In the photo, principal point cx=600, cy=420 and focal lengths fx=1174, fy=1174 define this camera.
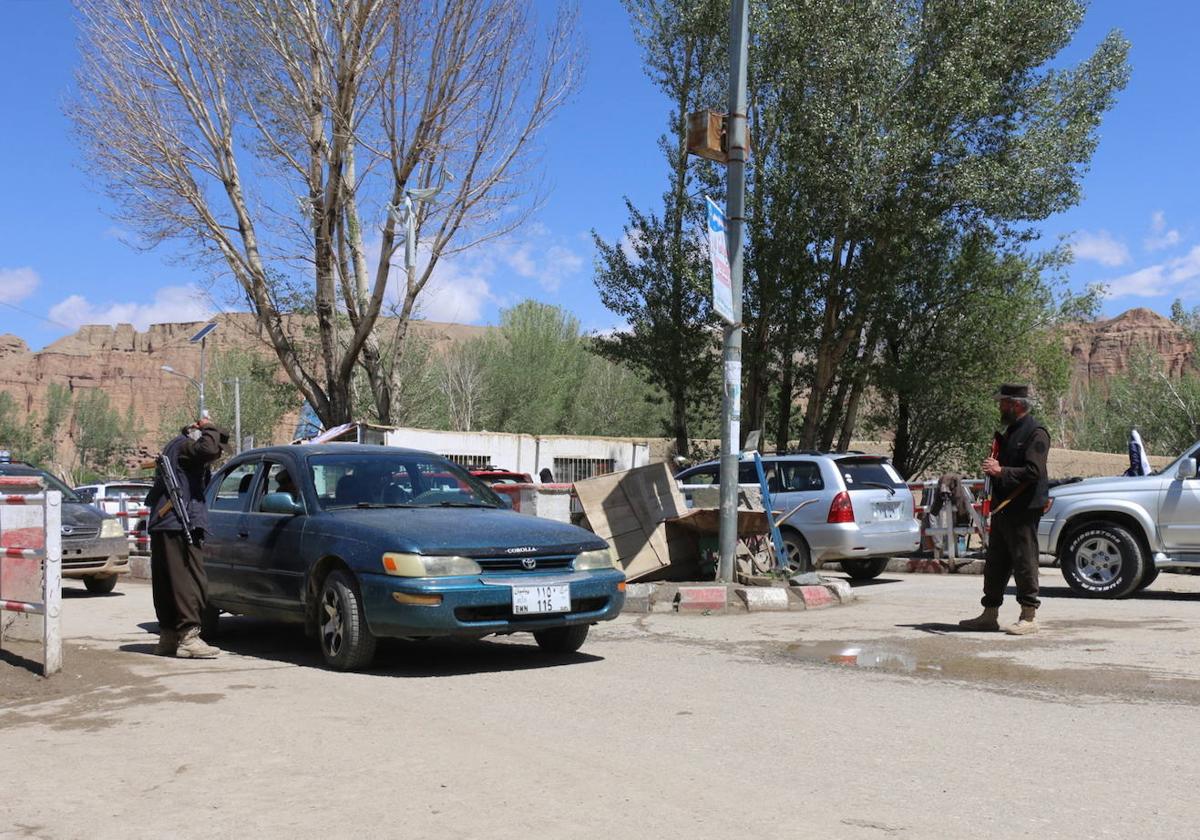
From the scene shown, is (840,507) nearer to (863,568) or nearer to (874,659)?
(863,568)

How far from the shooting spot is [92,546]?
1419 cm

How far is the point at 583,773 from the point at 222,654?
474 cm

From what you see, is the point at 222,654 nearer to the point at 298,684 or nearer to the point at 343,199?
the point at 298,684

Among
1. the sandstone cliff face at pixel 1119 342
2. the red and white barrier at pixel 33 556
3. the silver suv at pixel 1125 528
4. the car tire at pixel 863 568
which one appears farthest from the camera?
the sandstone cliff face at pixel 1119 342

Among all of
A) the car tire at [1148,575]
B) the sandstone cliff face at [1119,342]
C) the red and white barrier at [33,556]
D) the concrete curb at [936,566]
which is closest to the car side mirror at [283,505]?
the red and white barrier at [33,556]

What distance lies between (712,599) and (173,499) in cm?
511

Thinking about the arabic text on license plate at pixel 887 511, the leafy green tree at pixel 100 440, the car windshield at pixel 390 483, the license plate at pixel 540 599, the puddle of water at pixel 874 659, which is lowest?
A: the puddle of water at pixel 874 659

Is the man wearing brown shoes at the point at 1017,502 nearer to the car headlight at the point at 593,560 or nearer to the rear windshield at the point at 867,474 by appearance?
the car headlight at the point at 593,560

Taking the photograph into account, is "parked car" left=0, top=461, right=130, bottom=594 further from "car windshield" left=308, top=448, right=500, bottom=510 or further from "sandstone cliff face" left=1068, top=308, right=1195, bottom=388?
"sandstone cliff face" left=1068, top=308, right=1195, bottom=388

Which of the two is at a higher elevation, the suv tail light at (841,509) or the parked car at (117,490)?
the parked car at (117,490)

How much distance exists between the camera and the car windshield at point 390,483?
28.2ft

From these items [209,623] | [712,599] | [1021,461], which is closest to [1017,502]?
[1021,461]

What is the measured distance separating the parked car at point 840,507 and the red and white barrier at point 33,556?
781 cm

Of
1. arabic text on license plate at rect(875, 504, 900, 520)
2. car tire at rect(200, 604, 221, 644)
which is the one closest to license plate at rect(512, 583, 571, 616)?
car tire at rect(200, 604, 221, 644)
